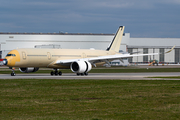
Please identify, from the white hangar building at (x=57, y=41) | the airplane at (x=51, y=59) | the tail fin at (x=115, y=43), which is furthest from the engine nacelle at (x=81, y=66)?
the white hangar building at (x=57, y=41)

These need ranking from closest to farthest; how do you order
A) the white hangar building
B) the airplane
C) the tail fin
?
the airplane
the tail fin
the white hangar building

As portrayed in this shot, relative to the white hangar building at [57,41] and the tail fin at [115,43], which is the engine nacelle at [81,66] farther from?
the white hangar building at [57,41]

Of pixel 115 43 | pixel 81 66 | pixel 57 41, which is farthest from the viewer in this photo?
pixel 57 41

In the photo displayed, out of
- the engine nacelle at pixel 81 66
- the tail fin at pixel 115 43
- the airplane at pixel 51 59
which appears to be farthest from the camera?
the tail fin at pixel 115 43

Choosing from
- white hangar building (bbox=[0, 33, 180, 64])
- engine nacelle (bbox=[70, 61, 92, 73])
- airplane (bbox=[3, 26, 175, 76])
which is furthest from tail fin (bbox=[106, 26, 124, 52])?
white hangar building (bbox=[0, 33, 180, 64])

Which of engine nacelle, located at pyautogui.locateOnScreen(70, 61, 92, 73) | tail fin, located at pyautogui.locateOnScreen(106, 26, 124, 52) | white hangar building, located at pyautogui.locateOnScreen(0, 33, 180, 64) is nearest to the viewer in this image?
engine nacelle, located at pyautogui.locateOnScreen(70, 61, 92, 73)

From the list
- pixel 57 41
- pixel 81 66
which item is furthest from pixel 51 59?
pixel 57 41

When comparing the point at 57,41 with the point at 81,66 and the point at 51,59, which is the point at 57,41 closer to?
the point at 51,59

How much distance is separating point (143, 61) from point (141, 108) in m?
148

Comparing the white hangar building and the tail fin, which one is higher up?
the white hangar building

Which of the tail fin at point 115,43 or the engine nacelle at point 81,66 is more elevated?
the tail fin at point 115,43

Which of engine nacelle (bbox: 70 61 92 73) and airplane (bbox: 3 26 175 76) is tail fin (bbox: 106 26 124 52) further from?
A: engine nacelle (bbox: 70 61 92 73)

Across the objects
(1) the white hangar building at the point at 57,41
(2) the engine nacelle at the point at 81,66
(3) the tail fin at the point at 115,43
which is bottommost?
(2) the engine nacelle at the point at 81,66

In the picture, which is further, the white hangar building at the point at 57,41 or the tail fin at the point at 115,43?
the white hangar building at the point at 57,41
